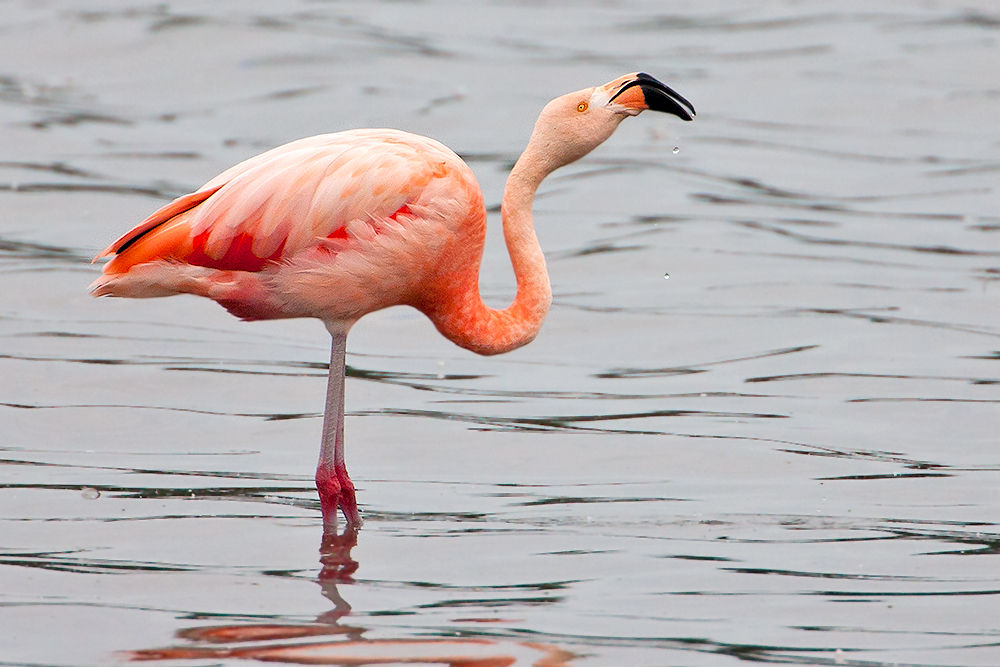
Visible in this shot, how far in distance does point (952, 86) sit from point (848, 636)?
40.6 ft

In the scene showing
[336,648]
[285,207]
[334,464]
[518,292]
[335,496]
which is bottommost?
[336,648]

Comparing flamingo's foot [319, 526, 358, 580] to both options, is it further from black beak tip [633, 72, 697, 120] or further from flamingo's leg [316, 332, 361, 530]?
black beak tip [633, 72, 697, 120]

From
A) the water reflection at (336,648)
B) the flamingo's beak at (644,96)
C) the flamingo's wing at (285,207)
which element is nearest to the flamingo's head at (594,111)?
the flamingo's beak at (644,96)

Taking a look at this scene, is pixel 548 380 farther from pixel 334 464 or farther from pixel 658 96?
pixel 658 96

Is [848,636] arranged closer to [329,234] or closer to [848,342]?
[329,234]

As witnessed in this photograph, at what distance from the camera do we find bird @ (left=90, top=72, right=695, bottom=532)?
6.45 metres

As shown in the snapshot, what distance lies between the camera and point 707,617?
5605mm

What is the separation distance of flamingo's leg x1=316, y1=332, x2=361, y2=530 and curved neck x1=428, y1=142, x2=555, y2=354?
486 mm

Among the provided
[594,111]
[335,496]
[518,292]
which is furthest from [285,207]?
[594,111]

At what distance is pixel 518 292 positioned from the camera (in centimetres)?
677

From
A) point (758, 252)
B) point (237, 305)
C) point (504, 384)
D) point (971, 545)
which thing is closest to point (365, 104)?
point (758, 252)

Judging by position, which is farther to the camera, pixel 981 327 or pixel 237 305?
pixel 981 327

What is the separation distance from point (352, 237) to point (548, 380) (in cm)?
319

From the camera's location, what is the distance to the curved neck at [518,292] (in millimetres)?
6738
